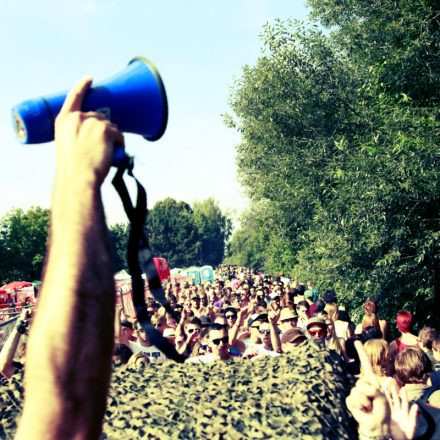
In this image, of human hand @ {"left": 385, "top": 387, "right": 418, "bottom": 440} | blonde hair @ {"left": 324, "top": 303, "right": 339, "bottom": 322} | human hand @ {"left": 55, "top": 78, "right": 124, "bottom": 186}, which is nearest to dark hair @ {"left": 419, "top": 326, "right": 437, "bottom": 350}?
human hand @ {"left": 385, "top": 387, "right": 418, "bottom": 440}

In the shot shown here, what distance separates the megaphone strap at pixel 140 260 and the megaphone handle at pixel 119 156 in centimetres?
Answer: 7

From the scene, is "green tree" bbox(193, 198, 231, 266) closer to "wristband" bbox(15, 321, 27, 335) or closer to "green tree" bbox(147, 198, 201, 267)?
"green tree" bbox(147, 198, 201, 267)

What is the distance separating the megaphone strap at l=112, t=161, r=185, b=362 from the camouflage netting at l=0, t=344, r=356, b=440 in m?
3.09

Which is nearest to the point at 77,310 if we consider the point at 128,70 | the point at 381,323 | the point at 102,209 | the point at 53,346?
the point at 53,346

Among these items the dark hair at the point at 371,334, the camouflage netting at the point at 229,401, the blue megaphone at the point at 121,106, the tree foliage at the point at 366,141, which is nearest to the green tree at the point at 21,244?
the tree foliage at the point at 366,141

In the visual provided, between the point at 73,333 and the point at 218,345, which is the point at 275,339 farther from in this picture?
the point at 73,333

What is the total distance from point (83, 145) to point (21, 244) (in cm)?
6337

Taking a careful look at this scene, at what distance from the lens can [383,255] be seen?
12844 mm

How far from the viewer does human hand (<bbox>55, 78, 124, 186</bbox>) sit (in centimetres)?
101

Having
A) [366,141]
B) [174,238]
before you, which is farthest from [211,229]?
[366,141]

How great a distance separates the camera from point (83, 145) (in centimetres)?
104

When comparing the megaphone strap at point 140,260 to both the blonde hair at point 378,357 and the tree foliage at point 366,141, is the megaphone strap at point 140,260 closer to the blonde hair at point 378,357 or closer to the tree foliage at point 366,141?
the blonde hair at point 378,357

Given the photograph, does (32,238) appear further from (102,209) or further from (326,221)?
(102,209)

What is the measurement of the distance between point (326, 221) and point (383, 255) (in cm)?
173
